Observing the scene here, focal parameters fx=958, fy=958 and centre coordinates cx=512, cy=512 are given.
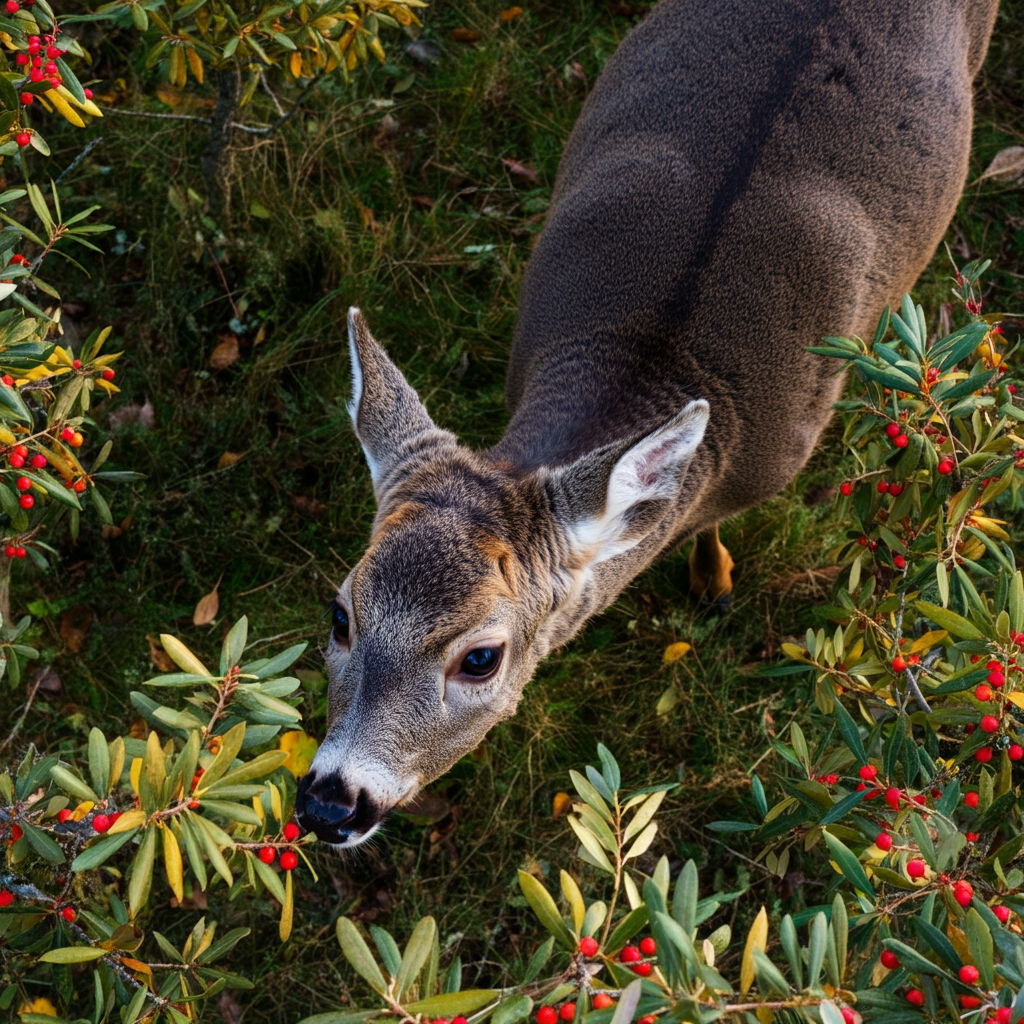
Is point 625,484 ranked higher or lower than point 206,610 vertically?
higher

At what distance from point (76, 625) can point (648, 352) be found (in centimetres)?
310

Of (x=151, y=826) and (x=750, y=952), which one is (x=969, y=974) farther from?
(x=151, y=826)

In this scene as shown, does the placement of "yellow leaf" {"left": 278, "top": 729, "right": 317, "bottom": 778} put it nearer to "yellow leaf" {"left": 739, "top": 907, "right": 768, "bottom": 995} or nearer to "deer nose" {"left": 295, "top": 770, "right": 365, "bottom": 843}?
"deer nose" {"left": 295, "top": 770, "right": 365, "bottom": 843}

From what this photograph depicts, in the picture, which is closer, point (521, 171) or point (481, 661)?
point (481, 661)

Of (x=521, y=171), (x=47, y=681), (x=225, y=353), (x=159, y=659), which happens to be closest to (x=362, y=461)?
(x=225, y=353)

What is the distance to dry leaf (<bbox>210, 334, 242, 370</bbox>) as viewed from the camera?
208 inches

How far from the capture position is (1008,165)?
19.1 ft

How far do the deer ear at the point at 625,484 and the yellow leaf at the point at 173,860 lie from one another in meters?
1.53

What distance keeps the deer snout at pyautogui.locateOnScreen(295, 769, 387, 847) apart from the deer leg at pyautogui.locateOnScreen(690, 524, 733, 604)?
2.52m

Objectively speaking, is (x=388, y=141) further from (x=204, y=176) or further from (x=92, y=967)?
(x=92, y=967)

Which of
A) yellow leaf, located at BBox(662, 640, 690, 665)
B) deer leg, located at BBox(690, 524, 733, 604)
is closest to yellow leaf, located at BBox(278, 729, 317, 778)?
yellow leaf, located at BBox(662, 640, 690, 665)

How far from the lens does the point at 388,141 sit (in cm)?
590

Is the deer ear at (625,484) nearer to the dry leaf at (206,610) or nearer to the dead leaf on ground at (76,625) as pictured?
the dry leaf at (206,610)

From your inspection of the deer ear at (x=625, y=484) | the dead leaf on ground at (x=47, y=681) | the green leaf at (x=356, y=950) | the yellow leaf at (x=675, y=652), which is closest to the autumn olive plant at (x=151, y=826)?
the green leaf at (x=356, y=950)
